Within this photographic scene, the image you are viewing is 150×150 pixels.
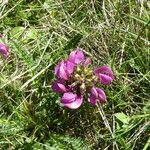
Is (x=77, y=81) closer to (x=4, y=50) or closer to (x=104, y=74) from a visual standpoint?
(x=104, y=74)

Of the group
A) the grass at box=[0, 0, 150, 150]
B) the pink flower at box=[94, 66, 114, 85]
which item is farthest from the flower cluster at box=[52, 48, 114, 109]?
the grass at box=[0, 0, 150, 150]

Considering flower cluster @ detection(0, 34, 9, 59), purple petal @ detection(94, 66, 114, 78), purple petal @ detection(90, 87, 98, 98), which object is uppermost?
flower cluster @ detection(0, 34, 9, 59)

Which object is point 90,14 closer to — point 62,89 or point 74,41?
point 74,41

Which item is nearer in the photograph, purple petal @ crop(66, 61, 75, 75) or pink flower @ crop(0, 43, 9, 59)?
purple petal @ crop(66, 61, 75, 75)

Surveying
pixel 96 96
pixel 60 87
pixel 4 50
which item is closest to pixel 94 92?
pixel 96 96

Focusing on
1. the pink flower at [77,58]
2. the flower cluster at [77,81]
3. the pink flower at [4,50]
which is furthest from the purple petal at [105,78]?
the pink flower at [4,50]

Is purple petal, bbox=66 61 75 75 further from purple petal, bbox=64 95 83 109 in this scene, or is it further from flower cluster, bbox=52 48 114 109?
purple petal, bbox=64 95 83 109

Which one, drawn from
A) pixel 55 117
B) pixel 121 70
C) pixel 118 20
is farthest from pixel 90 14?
pixel 55 117

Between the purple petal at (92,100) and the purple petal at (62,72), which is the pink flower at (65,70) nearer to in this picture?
the purple petal at (62,72)
